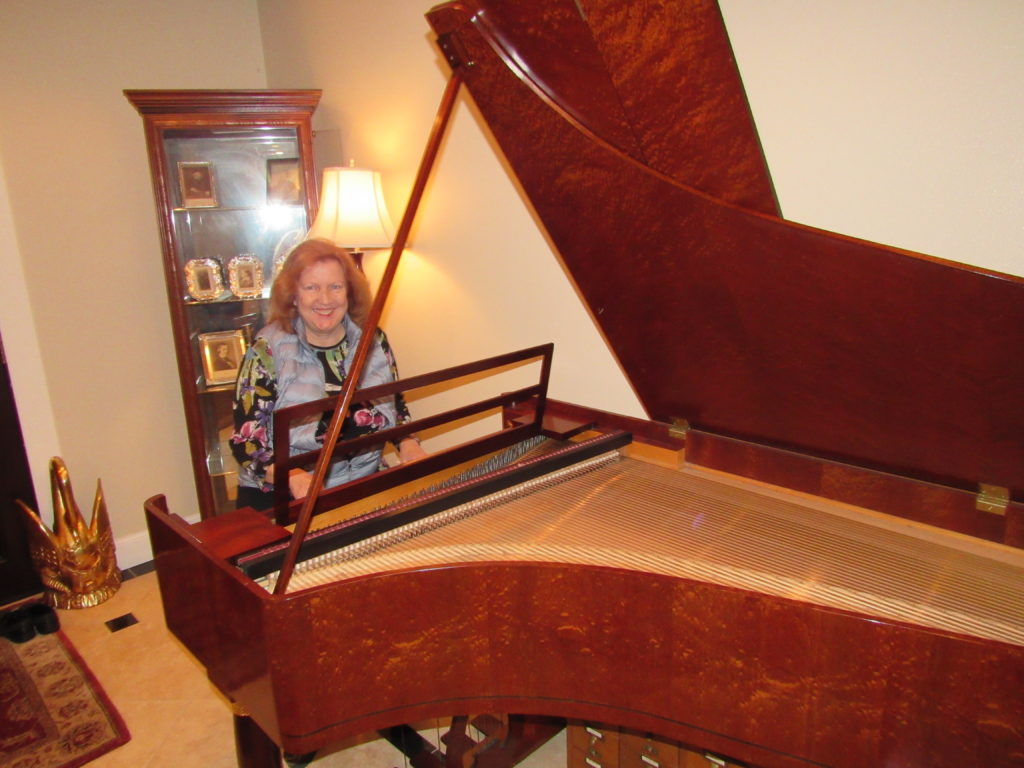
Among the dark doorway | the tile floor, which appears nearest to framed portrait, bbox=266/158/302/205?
the dark doorway

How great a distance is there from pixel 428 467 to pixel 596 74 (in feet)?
2.96

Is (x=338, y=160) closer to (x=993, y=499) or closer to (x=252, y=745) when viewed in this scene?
(x=252, y=745)

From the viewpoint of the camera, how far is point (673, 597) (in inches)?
46.1

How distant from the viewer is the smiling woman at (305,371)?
2059 mm

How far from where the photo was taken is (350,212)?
248 cm

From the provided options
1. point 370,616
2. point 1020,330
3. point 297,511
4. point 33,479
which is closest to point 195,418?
point 33,479

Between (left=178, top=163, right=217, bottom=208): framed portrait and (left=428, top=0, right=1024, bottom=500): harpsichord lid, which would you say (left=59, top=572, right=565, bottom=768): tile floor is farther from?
(left=178, top=163, right=217, bottom=208): framed portrait

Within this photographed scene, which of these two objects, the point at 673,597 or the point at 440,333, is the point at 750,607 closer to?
the point at 673,597

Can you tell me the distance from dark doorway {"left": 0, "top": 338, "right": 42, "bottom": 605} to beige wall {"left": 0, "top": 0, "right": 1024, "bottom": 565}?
51 mm

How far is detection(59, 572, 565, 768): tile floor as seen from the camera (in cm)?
205

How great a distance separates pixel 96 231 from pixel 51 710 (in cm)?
175

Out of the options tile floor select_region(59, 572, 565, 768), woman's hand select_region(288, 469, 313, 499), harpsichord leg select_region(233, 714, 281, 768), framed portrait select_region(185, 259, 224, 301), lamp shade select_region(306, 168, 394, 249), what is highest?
lamp shade select_region(306, 168, 394, 249)

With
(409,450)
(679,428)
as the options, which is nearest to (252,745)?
(409,450)

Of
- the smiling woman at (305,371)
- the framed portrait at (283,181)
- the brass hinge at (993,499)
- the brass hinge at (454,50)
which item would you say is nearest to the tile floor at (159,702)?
the smiling woman at (305,371)
